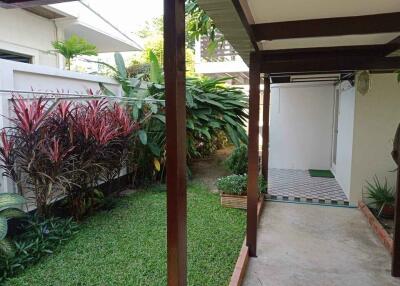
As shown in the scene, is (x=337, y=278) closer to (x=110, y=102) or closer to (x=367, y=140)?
(x=367, y=140)

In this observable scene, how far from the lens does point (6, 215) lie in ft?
10.1

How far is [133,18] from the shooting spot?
917 inches

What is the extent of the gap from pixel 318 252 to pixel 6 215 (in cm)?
338

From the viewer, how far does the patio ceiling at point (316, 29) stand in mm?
2229

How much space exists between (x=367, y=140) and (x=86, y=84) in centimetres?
466

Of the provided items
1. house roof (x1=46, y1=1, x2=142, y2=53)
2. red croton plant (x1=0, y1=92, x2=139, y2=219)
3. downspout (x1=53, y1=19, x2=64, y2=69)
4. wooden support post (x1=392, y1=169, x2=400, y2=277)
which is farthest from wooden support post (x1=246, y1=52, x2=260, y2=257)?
downspout (x1=53, y1=19, x2=64, y2=69)

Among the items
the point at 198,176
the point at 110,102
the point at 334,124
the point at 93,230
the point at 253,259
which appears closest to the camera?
the point at 253,259

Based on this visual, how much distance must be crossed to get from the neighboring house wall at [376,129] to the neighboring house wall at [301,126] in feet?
9.62

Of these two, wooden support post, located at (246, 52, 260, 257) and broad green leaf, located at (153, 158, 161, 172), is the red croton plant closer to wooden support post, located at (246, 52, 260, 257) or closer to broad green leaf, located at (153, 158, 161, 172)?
broad green leaf, located at (153, 158, 161, 172)

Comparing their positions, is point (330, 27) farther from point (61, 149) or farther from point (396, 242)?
point (61, 149)

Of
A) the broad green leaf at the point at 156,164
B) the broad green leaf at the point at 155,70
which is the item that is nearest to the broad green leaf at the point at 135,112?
the broad green leaf at the point at 156,164

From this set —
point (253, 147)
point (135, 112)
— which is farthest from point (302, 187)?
point (135, 112)

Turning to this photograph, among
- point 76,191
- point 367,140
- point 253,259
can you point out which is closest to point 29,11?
point 76,191

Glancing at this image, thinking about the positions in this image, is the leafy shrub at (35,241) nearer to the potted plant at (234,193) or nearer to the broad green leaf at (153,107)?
the potted plant at (234,193)
